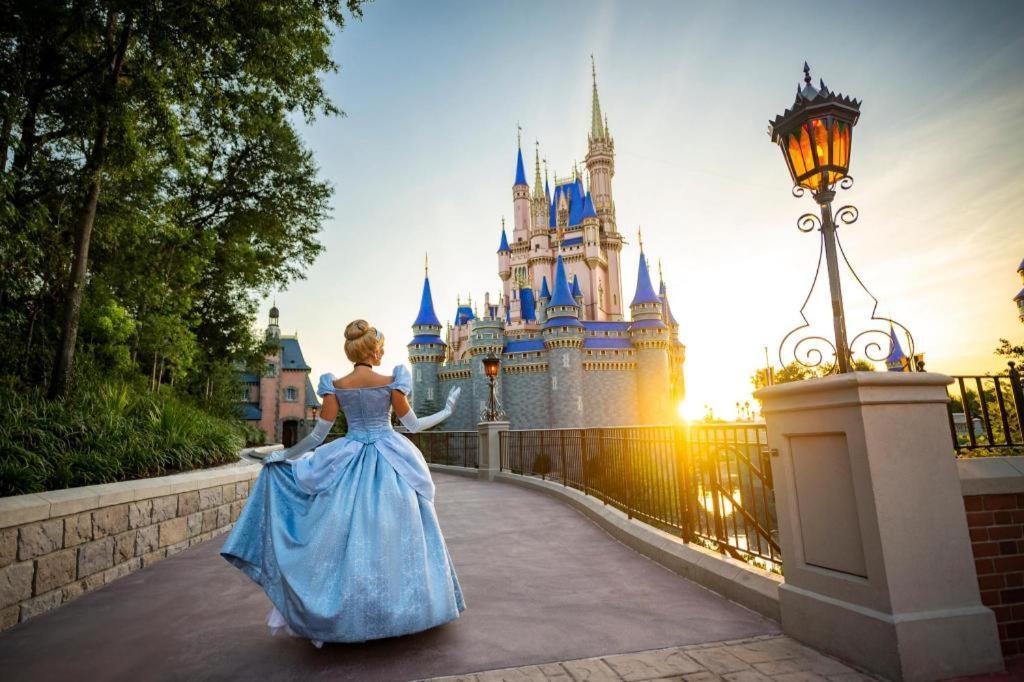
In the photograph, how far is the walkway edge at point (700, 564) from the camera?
3467mm

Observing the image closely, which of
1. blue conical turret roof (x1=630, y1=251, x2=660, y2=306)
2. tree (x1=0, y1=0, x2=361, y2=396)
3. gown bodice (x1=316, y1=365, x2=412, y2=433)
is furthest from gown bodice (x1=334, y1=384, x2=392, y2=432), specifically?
blue conical turret roof (x1=630, y1=251, x2=660, y2=306)

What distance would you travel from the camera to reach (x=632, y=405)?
4616 centimetres

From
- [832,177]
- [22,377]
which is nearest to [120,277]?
[22,377]

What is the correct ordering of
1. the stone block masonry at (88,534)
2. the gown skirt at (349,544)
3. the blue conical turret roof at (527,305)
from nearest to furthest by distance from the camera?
1. the gown skirt at (349,544)
2. the stone block masonry at (88,534)
3. the blue conical turret roof at (527,305)

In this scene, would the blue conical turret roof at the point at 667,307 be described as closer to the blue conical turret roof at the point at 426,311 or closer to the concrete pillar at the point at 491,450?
the blue conical turret roof at the point at 426,311

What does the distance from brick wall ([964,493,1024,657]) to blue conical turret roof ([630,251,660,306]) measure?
4578cm

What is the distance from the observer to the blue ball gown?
296 cm

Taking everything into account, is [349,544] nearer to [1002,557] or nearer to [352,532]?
[352,532]

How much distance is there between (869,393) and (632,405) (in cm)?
4478

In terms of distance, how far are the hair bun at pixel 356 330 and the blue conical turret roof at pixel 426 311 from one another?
153 feet

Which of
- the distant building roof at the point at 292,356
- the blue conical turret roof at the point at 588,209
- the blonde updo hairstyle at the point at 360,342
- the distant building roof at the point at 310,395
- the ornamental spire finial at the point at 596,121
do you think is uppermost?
the ornamental spire finial at the point at 596,121

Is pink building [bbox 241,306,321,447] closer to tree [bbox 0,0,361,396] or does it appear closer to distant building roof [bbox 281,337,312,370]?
distant building roof [bbox 281,337,312,370]

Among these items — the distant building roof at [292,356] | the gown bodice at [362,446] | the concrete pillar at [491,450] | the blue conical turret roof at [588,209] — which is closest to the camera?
the gown bodice at [362,446]

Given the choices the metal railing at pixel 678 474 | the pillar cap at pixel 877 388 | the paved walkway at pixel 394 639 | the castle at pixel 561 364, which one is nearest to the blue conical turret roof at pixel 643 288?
the castle at pixel 561 364
